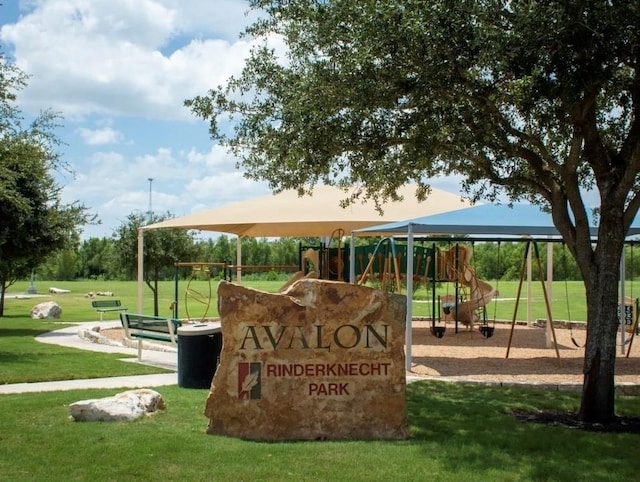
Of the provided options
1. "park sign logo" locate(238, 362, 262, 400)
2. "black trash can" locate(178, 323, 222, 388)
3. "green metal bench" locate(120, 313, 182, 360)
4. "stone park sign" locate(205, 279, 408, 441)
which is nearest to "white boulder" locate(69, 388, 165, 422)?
"stone park sign" locate(205, 279, 408, 441)

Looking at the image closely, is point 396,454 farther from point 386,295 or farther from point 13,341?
point 13,341

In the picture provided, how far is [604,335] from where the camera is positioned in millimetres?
8172

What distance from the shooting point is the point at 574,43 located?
7582mm

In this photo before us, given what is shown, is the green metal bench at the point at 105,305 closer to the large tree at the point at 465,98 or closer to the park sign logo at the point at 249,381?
the large tree at the point at 465,98

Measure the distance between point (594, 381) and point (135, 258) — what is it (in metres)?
19.6

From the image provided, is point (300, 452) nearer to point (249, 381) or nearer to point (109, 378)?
point (249, 381)

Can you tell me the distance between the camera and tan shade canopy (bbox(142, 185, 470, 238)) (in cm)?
1969

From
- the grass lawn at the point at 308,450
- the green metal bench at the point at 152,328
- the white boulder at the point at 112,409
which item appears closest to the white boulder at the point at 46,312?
the green metal bench at the point at 152,328

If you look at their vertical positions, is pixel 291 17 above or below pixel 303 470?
above

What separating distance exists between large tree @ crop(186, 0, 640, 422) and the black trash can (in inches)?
88.2

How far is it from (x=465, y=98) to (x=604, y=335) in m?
2.90

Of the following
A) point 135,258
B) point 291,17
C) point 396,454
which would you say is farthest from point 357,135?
point 135,258

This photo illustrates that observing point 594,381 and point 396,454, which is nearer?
point 396,454

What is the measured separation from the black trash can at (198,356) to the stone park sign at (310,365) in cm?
268
